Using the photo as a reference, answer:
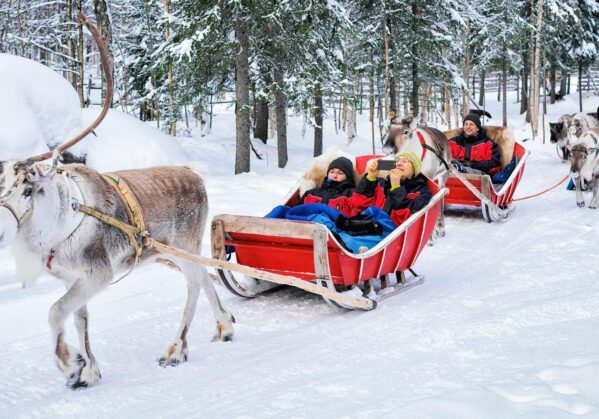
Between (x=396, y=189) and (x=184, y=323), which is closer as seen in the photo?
(x=184, y=323)

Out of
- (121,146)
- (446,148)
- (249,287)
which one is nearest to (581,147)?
(446,148)

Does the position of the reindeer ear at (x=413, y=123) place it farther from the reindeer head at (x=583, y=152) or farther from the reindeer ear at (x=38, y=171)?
the reindeer ear at (x=38, y=171)

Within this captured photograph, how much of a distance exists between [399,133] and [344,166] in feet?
9.97

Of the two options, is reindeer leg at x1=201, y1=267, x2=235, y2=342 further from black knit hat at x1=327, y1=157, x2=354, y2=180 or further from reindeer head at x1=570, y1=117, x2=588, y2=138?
reindeer head at x1=570, y1=117, x2=588, y2=138

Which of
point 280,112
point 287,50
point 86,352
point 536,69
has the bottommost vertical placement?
point 86,352

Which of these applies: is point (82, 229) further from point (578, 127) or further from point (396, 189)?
point (578, 127)

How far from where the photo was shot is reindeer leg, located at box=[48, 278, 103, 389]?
405 centimetres

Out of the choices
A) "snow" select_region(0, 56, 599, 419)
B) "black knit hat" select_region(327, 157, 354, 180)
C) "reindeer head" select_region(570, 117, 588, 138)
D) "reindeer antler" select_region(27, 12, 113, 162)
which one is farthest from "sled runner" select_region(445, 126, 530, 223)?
"reindeer antler" select_region(27, 12, 113, 162)

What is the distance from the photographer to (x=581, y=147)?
11.4 meters

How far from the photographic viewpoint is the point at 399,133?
400 inches

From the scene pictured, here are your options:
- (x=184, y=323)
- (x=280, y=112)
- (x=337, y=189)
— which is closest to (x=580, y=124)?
(x=280, y=112)

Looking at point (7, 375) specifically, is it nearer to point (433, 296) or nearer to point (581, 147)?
point (433, 296)

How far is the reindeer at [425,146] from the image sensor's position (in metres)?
9.70

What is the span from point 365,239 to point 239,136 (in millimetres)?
10366
